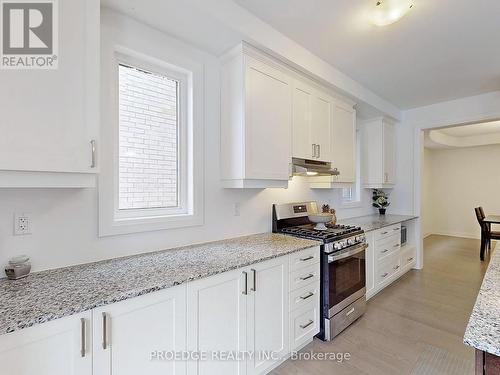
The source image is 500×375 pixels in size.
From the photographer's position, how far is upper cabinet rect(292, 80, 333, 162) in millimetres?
2568

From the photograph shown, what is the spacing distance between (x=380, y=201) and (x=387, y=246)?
3.85ft

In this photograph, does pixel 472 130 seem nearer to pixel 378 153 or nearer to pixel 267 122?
pixel 378 153

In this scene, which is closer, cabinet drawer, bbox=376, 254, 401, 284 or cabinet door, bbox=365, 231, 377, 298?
cabinet door, bbox=365, 231, 377, 298

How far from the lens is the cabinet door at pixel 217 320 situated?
4.79 ft

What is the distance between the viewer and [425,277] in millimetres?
3980

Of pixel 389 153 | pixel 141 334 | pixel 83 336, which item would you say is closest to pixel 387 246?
pixel 389 153

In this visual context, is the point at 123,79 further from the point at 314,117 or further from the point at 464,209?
the point at 464,209

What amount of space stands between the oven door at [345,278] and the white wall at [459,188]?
18.6 feet

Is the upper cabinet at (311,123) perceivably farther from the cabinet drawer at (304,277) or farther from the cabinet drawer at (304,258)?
the cabinet drawer at (304,277)

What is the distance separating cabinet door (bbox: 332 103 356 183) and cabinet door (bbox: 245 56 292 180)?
869mm

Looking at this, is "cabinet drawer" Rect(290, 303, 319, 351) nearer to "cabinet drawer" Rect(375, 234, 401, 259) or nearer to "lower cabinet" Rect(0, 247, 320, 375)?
"lower cabinet" Rect(0, 247, 320, 375)

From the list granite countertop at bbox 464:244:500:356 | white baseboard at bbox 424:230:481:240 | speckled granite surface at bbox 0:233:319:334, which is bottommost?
white baseboard at bbox 424:230:481:240
